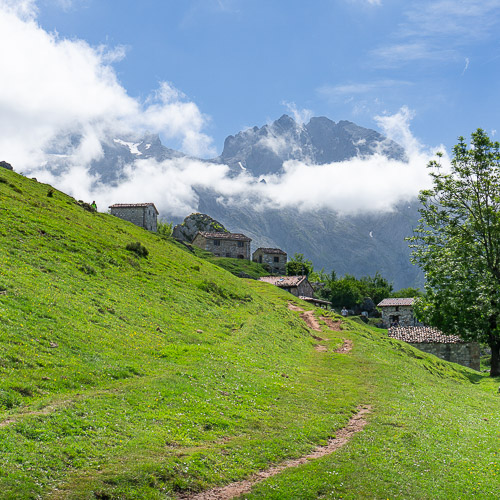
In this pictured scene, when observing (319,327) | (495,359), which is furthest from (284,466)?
(495,359)

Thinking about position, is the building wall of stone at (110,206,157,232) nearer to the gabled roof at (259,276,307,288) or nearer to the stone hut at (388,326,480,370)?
the gabled roof at (259,276,307,288)

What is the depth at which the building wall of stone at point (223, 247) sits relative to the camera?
14788 centimetres

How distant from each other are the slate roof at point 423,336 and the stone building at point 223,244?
71.9 metres

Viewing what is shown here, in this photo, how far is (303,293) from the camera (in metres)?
117

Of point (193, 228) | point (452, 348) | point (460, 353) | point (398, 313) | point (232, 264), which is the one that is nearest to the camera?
point (460, 353)

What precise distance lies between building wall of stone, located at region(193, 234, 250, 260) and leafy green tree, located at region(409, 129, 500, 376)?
9759 cm

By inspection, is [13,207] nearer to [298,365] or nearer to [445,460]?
[298,365]

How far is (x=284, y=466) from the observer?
16484 mm

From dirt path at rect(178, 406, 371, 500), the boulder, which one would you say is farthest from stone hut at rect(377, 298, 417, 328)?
dirt path at rect(178, 406, 371, 500)

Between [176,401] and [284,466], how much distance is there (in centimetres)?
640

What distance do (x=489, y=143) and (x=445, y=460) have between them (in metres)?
28.8

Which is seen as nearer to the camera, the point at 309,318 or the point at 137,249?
the point at 137,249

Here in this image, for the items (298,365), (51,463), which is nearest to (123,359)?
(51,463)

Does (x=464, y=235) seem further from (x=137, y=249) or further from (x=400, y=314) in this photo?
(x=400, y=314)
